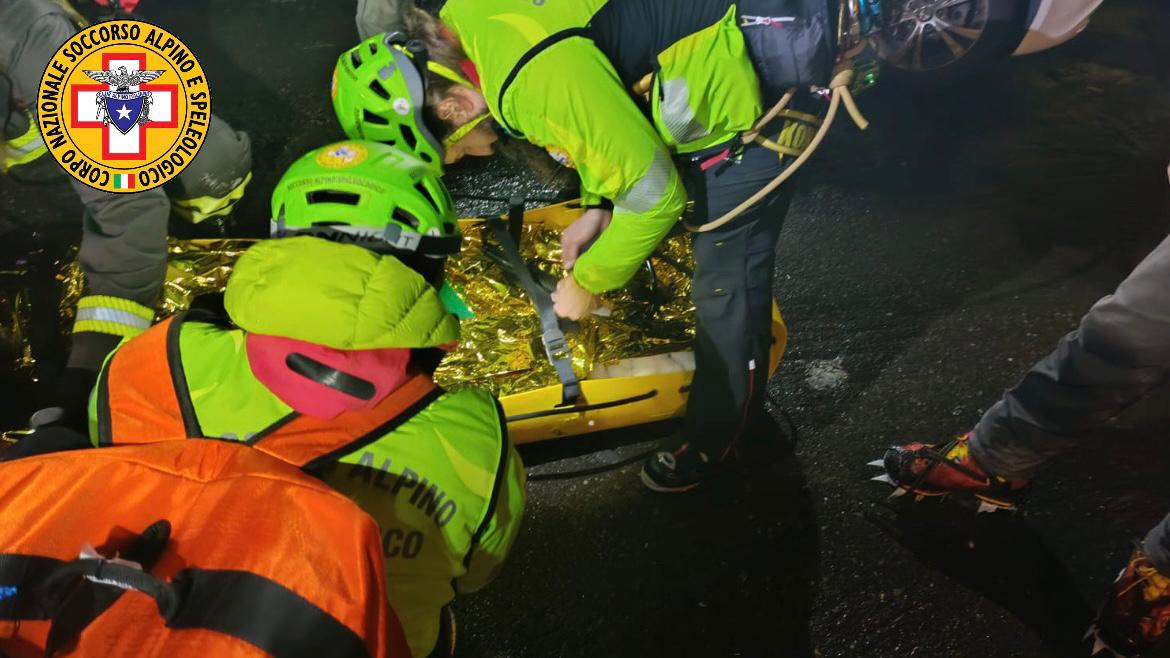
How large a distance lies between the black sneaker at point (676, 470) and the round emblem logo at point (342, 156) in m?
1.40

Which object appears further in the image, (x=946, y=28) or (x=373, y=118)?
(x=946, y=28)

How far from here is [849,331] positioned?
302 cm

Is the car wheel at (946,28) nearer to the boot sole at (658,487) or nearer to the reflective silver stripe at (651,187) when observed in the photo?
the reflective silver stripe at (651,187)

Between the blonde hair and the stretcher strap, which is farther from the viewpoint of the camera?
the stretcher strap

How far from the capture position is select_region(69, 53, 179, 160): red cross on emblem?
2.29m

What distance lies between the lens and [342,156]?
168 centimetres

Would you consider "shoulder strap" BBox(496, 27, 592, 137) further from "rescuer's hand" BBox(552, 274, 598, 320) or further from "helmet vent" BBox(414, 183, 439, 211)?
"rescuer's hand" BBox(552, 274, 598, 320)

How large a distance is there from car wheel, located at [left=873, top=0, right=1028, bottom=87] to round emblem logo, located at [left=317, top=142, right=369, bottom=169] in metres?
1.41

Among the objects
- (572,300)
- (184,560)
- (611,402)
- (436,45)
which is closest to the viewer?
(184,560)

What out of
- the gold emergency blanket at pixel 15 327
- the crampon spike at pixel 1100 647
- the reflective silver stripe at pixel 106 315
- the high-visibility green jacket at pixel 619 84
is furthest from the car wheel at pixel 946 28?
the gold emergency blanket at pixel 15 327

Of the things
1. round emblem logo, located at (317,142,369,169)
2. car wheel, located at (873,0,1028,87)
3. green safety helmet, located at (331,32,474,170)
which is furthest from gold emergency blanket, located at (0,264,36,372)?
car wheel, located at (873,0,1028,87)

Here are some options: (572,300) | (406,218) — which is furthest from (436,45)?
(572,300)

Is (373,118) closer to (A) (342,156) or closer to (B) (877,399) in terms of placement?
(A) (342,156)

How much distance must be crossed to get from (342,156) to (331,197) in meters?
0.15
